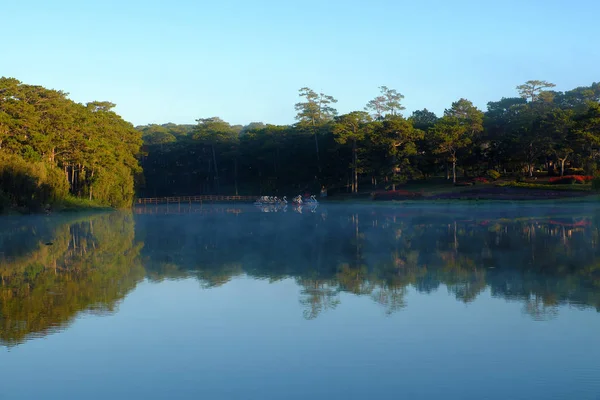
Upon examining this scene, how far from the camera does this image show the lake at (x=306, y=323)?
704 centimetres

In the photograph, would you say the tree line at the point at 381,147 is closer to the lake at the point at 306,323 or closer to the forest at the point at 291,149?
the forest at the point at 291,149

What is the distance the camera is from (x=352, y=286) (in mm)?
13359

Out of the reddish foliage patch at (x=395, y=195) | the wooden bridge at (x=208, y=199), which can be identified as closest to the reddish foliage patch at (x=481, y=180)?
the reddish foliage patch at (x=395, y=195)

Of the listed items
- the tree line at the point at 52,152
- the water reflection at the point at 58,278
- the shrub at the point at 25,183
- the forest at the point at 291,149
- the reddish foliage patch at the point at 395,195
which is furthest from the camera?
the reddish foliage patch at the point at 395,195

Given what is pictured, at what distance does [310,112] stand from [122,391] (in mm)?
87740

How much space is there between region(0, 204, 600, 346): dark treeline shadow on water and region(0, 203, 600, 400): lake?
0.08m

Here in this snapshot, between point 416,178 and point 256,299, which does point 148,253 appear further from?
point 416,178

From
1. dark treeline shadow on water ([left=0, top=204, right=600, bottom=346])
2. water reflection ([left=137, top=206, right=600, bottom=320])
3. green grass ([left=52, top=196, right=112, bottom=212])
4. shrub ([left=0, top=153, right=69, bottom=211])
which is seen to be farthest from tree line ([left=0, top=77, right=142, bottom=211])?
water reflection ([left=137, top=206, right=600, bottom=320])

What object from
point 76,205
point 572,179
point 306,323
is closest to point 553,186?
point 572,179

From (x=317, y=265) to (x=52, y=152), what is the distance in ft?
146

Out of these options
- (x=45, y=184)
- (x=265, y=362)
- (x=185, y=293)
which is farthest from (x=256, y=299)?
(x=45, y=184)

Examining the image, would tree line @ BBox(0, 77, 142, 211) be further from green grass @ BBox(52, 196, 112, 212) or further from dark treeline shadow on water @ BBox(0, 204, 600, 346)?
dark treeline shadow on water @ BBox(0, 204, 600, 346)

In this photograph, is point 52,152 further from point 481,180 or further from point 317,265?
point 317,265

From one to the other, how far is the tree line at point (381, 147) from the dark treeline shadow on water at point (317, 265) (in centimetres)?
3662
